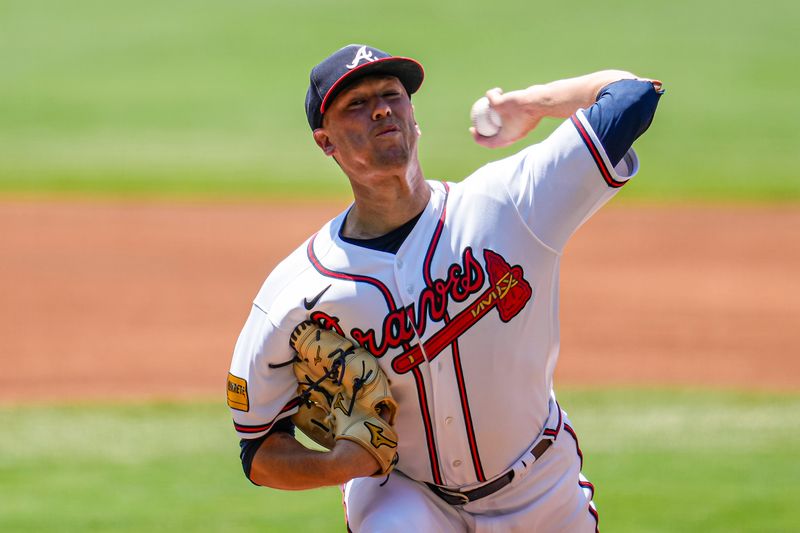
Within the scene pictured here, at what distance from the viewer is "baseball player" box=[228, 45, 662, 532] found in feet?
11.1

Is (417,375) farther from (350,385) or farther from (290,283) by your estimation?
(290,283)

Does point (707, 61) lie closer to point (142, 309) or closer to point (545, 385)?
point (142, 309)

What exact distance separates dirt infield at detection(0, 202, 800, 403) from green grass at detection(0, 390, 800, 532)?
2.42ft

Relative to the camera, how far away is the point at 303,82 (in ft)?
79.3

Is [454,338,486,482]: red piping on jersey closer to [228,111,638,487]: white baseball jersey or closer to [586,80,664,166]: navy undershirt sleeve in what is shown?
[228,111,638,487]: white baseball jersey

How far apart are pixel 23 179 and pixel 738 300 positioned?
11.5 metres

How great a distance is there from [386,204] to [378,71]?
15.9 inches

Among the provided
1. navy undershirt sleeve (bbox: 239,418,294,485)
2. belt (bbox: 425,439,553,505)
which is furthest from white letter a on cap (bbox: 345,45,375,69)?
belt (bbox: 425,439,553,505)

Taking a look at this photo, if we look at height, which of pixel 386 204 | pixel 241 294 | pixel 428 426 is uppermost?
pixel 386 204

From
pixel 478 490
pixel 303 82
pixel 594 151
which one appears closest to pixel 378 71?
pixel 594 151

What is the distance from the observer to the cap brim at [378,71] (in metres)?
3.36

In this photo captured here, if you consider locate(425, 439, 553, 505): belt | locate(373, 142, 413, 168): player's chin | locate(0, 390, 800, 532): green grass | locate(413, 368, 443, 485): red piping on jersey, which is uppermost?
locate(373, 142, 413, 168): player's chin

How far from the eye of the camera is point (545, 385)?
140 inches

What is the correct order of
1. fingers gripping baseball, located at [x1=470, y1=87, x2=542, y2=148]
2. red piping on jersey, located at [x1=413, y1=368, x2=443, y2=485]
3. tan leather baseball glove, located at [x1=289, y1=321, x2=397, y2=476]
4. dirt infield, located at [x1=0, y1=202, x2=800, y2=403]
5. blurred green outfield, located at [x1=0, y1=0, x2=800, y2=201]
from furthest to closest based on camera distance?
blurred green outfield, located at [x1=0, y1=0, x2=800, y2=201] < dirt infield, located at [x1=0, y1=202, x2=800, y2=403] < fingers gripping baseball, located at [x1=470, y1=87, x2=542, y2=148] < red piping on jersey, located at [x1=413, y1=368, x2=443, y2=485] < tan leather baseball glove, located at [x1=289, y1=321, x2=397, y2=476]
